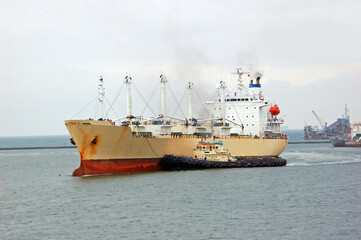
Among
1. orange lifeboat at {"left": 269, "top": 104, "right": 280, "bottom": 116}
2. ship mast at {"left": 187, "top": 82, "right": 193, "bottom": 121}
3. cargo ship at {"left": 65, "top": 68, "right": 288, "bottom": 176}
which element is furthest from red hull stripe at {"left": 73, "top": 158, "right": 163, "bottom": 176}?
orange lifeboat at {"left": 269, "top": 104, "right": 280, "bottom": 116}

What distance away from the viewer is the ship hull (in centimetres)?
4581

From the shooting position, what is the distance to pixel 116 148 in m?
47.3

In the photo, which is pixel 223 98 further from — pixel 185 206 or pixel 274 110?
pixel 185 206

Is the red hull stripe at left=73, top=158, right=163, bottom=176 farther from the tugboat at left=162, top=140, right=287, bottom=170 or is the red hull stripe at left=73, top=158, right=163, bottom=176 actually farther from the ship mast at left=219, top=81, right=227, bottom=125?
the ship mast at left=219, top=81, right=227, bottom=125

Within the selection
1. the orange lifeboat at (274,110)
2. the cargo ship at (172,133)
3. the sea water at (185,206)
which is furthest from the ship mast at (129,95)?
the orange lifeboat at (274,110)

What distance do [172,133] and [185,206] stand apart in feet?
83.4

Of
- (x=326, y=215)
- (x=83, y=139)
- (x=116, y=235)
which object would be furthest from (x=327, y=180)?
(x=116, y=235)

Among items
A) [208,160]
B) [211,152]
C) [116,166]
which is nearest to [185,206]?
[116,166]

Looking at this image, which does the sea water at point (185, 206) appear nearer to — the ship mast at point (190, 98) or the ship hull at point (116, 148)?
the ship hull at point (116, 148)

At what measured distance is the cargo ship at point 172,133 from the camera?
1822 inches

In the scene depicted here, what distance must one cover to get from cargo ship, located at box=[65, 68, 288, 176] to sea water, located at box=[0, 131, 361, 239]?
2022 mm

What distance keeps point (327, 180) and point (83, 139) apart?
22119 mm

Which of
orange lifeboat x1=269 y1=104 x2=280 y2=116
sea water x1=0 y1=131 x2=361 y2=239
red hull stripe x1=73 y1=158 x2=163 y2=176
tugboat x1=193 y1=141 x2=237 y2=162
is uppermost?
orange lifeboat x1=269 y1=104 x2=280 y2=116

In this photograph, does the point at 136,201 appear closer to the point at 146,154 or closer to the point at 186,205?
the point at 186,205
